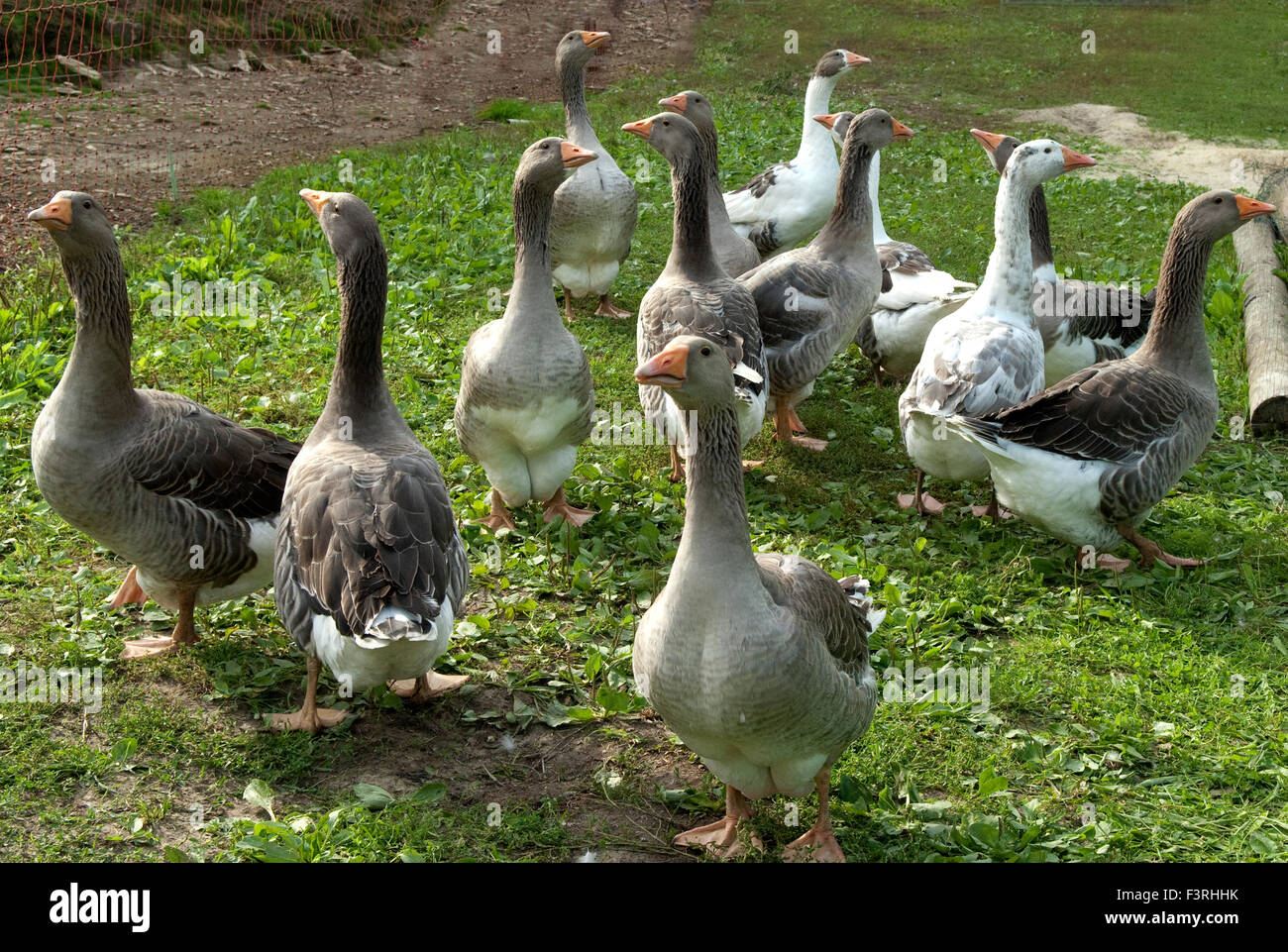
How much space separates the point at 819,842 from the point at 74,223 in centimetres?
423

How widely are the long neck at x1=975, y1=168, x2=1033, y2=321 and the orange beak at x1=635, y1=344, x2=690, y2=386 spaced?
3689 millimetres

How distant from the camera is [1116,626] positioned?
5.76 m

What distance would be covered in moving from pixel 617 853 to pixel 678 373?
184cm

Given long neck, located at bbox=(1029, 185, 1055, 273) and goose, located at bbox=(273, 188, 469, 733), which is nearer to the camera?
goose, located at bbox=(273, 188, 469, 733)

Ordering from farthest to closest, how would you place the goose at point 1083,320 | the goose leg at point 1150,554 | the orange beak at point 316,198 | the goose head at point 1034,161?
the goose at point 1083,320, the goose head at point 1034,161, the goose leg at point 1150,554, the orange beak at point 316,198

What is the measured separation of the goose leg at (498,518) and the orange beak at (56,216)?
8.44 feet

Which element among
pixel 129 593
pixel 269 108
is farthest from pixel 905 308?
pixel 269 108

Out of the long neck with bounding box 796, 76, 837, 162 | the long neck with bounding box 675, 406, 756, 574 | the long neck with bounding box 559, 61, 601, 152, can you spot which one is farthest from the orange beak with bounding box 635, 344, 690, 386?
the long neck with bounding box 796, 76, 837, 162

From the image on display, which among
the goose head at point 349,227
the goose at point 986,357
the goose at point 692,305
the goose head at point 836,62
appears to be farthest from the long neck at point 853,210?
the goose head at point 349,227

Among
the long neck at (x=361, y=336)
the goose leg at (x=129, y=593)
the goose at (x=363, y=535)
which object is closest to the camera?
the goose at (x=363, y=535)

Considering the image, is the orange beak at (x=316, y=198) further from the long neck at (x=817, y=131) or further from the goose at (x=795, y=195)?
the long neck at (x=817, y=131)

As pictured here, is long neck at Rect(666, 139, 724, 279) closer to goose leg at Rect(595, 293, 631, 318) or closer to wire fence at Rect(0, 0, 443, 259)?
goose leg at Rect(595, 293, 631, 318)

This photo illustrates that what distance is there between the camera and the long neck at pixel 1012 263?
6871mm

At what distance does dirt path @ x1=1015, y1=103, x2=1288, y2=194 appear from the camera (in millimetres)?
13312
